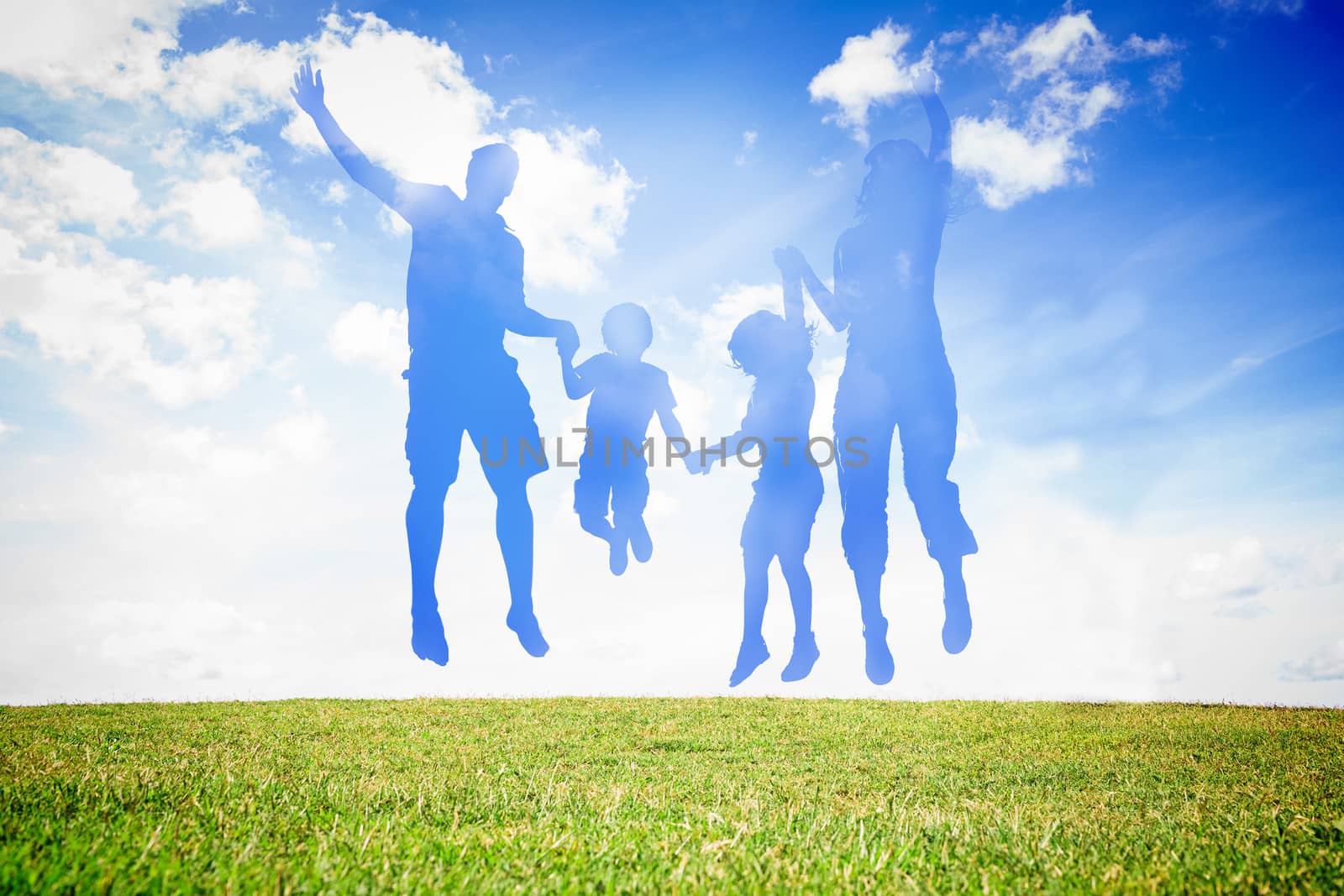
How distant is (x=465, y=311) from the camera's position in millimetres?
13289

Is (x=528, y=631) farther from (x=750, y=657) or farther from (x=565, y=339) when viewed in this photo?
(x=565, y=339)

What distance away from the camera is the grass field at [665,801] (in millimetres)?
2770

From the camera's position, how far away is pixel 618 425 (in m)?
13.6

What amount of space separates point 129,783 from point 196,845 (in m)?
2.06

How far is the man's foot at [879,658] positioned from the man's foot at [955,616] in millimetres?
1114

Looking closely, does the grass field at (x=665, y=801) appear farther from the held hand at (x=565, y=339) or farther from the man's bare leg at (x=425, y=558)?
the held hand at (x=565, y=339)

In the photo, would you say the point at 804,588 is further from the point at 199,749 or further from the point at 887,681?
the point at 199,749

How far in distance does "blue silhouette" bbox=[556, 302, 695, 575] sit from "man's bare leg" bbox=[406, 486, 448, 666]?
258 cm

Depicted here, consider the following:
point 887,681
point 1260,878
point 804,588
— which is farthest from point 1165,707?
point 1260,878

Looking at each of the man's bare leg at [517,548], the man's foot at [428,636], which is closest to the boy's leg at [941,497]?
the man's bare leg at [517,548]

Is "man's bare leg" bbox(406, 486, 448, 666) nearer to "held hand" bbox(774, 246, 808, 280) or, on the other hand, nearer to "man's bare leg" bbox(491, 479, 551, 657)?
"man's bare leg" bbox(491, 479, 551, 657)

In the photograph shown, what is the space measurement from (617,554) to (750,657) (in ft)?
11.4

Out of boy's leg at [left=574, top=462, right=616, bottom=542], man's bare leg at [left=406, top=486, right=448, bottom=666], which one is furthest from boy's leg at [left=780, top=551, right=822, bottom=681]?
man's bare leg at [left=406, top=486, right=448, bottom=666]

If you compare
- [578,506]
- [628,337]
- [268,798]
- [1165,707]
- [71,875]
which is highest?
[628,337]
